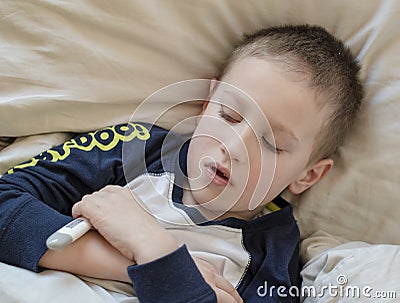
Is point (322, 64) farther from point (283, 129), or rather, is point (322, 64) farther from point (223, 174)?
point (223, 174)

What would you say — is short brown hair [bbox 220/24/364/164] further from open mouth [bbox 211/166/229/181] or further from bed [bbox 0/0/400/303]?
open mouth [bbox 211/166/229/181]

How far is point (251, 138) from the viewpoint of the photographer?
0.94 m

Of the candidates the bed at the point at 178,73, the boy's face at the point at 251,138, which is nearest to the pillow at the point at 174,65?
the bed at the point at 178,73

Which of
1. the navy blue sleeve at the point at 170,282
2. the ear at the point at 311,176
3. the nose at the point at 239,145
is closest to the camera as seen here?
the navy blue sleeve at the point at 170,282

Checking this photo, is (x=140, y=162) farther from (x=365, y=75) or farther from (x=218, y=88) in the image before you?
(x=365, y=75)

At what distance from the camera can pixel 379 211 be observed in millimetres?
1028

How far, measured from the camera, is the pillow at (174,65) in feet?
3.31

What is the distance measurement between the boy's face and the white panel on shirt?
39mm

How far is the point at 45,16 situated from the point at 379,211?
2.13 ft

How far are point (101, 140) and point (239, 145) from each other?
0.24 m

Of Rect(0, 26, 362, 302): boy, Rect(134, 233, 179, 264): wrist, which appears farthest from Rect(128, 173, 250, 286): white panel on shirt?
Rect(134, 233, 179, 264): wrist

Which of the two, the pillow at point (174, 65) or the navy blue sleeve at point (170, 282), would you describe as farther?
the pillow at point (174, 65)

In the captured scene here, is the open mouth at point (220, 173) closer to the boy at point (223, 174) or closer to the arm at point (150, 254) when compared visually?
the boy at point (223, 174)

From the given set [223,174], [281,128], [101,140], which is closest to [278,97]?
[281,128]
